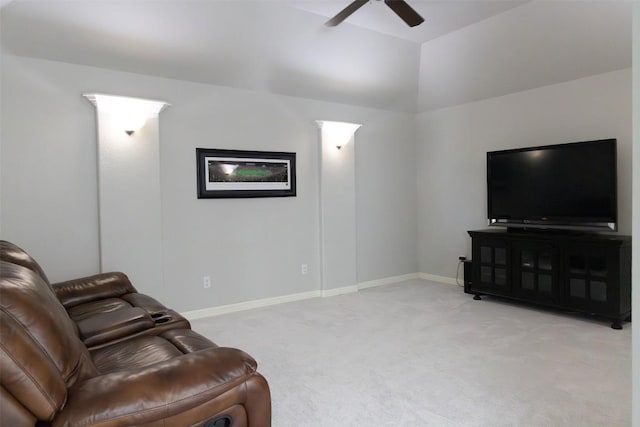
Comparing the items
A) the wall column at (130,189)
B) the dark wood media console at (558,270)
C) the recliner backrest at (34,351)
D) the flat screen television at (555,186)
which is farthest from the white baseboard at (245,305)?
the recliner backrest at (34,351)

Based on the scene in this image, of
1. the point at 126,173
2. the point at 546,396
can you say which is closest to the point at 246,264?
the point at 126,173

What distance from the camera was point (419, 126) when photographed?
20.1 ft

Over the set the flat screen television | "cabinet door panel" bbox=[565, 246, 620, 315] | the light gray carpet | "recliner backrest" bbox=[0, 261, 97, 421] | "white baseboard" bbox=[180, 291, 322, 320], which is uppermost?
the flat screen television

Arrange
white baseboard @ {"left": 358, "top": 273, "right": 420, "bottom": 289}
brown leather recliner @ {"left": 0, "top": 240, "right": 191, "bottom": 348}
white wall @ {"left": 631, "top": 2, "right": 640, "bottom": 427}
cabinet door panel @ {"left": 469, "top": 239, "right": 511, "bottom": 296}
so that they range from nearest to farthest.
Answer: white wall @ {"left": 631, "top": 2, "right": 640, "bottom": 427}, brown leather recliner @ {"left": 0, "top": 240, "right": 191, "bottom": 348}, cabinet door panel @ {"left": 469, "top": 239, "right": 511, "bottom": 296}, white baseboard @ {"left": 358, "top": 273, "right": 420, "bottom": 289}

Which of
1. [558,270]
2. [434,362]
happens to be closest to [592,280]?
[558,270]

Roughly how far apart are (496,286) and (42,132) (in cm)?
476

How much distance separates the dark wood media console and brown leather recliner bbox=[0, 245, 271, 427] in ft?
11.8

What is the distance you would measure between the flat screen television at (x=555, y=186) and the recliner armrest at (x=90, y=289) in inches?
159

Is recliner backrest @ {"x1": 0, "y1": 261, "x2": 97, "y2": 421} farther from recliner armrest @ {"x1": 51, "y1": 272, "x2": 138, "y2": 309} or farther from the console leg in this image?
the console leg

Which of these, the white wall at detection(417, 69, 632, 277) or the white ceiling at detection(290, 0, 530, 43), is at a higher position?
the white ceiling at detection(290, 0, 530, 43)

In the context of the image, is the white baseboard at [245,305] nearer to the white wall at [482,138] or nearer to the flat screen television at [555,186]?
the white wall at [482,138]

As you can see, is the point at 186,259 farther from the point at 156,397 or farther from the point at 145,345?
the point at 156,397

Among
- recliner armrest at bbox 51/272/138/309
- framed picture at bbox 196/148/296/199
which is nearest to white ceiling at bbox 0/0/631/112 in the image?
framed picture at bbox 196/148/296/199

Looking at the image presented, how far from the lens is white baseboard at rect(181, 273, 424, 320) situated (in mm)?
4327
